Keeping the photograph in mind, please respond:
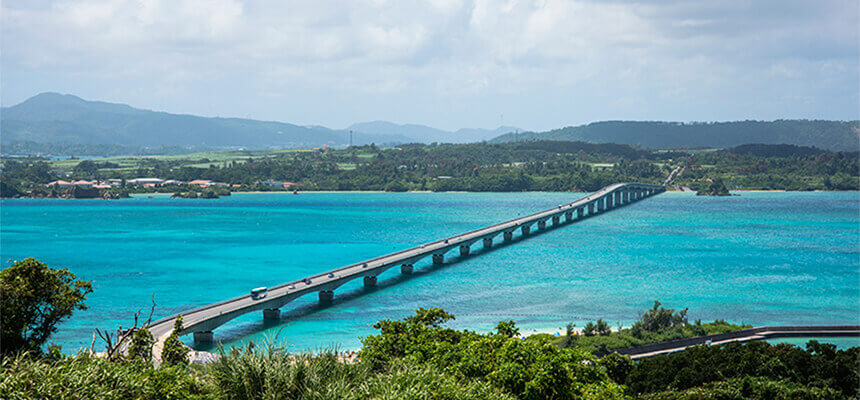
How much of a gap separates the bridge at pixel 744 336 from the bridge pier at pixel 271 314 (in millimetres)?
27346

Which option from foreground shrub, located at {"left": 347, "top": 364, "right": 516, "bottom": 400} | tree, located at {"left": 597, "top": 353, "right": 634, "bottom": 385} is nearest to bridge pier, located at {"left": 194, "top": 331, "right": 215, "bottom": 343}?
tree, located at {"left": 597, "top": 353, "right": 634, "bottom": 385}

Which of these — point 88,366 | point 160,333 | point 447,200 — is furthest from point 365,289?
point 447,200

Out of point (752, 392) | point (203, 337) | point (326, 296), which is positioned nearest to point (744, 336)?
point (752, 392)

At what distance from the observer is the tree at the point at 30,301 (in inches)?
990

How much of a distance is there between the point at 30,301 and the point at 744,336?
41562 mm

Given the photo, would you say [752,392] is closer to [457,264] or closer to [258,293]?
[258,293]

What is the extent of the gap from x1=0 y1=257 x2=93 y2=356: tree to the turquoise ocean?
916cm

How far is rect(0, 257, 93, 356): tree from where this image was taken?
2514 centimetres

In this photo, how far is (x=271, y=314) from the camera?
54.2m

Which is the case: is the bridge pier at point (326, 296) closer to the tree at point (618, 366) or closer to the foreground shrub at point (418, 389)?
the tree at point (618, 366)

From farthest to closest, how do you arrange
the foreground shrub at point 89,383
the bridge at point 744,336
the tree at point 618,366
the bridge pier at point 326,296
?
1. the bridge pier at point 326,296
2. the bridge at point 744,336
3. the tree at point 618,366
4. the foreground shrub at point 89,383

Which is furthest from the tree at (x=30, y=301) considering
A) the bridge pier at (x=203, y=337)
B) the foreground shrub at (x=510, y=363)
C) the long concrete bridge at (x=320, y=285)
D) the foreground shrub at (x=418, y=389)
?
the bridge pier at (x=203, y=337)

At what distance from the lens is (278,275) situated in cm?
7425

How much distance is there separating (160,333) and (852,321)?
52375 millimetres
